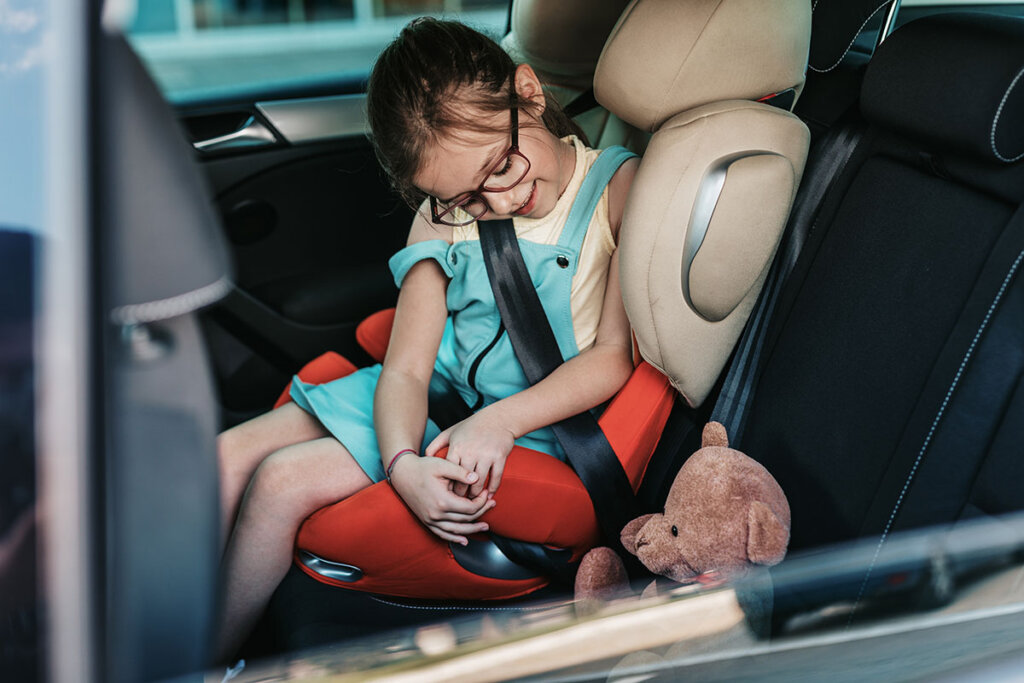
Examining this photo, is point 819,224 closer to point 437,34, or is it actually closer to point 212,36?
point 437,34

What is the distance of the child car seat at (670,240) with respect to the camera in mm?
1059

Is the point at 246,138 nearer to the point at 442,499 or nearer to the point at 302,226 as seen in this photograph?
the point at 302,226

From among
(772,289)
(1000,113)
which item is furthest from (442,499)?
(1000,113)

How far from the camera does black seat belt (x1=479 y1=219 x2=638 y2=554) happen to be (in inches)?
46.0

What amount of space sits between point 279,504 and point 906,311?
0.79 m

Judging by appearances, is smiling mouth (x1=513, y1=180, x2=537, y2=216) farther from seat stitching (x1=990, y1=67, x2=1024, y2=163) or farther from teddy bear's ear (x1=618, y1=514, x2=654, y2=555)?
seat stitching (x1=990, y1=67, x2=1024, y2=163)

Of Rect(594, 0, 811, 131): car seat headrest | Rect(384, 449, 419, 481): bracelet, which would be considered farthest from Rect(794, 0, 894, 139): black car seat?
Rect(384, 449, 419, 481): bracelet

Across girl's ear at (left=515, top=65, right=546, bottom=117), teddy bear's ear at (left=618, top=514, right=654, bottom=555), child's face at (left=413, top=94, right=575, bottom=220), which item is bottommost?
teddy bear's ear at (left=618, top=514, right=654, bottom=555)

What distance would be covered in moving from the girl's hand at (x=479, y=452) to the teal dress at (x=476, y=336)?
0.30 ft

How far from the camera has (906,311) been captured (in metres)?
1.05

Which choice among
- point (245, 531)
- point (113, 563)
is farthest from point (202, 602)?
point (245, 531)

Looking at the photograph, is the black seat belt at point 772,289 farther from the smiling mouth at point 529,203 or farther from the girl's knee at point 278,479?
the girl's knee at point 278,479

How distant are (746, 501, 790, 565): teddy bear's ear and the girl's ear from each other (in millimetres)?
593

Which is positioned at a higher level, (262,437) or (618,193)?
(618,193)
